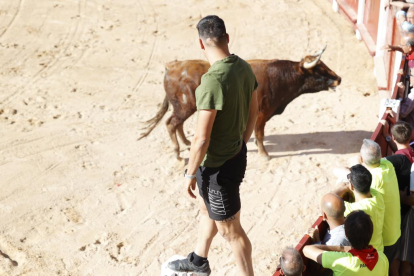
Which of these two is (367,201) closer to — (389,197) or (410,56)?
(389,197)

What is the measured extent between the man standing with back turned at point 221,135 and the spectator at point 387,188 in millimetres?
1072

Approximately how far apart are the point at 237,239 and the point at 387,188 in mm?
1306

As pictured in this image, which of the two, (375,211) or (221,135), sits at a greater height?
(221,135)

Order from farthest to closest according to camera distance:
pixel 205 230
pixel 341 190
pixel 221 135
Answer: pixel 341 190 → pixel 205 230 → pixel 221 135

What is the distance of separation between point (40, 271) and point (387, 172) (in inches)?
141

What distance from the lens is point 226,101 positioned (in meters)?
4.07

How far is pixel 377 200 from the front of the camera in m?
4.66

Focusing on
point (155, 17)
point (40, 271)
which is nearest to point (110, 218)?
point (40, 271)

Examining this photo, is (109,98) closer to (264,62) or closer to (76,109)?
(76,109)

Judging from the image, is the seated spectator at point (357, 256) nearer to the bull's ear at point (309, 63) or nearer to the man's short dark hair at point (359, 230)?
the man's short dark hair at point (359, 230)

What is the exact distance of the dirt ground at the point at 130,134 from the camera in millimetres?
6613

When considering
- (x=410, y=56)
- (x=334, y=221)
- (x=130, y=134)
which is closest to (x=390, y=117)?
(x=410, y=56)

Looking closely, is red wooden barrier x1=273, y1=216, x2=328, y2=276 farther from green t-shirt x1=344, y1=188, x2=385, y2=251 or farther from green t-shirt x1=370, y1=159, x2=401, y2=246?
green t-shirt x1=370, y1=159, x2=401, y2=246

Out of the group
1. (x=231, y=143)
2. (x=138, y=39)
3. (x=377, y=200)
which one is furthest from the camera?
(x=138, y=39)
